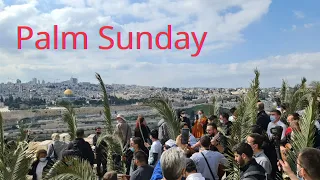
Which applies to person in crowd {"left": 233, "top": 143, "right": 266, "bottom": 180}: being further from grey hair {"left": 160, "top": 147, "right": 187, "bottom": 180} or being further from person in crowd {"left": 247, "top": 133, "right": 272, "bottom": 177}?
grey hair {"left": 160, "top": 147, "right": 187, "bottom": 180}

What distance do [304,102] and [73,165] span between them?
8.93 meters

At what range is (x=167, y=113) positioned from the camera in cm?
811

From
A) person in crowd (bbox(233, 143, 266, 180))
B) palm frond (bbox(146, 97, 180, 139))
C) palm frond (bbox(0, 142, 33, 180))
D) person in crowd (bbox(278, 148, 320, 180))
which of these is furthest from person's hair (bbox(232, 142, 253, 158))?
palm frond (bbox(146, 97, 180, 139))

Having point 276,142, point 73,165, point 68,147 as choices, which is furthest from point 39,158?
point 276,142

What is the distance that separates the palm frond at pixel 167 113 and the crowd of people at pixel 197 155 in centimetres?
54

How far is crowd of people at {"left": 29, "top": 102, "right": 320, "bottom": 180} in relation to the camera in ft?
10.9

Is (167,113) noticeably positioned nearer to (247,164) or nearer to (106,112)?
(106,112)

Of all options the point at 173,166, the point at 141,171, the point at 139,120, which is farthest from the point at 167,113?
the point at 173,166

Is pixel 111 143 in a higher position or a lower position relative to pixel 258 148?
lower

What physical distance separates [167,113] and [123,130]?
56.5 inches

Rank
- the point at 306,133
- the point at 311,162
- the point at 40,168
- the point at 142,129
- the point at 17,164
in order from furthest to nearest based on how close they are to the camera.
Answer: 1. the point at 142,129
2. the point at 40,168
3. the point at 17,164
4. the point at 306,133
5. the point at 311,162

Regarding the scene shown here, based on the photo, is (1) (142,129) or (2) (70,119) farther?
(2) (70,119)

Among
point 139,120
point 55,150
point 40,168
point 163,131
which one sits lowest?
point 40,168

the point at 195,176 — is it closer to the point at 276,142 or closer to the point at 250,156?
the point at 250,156
